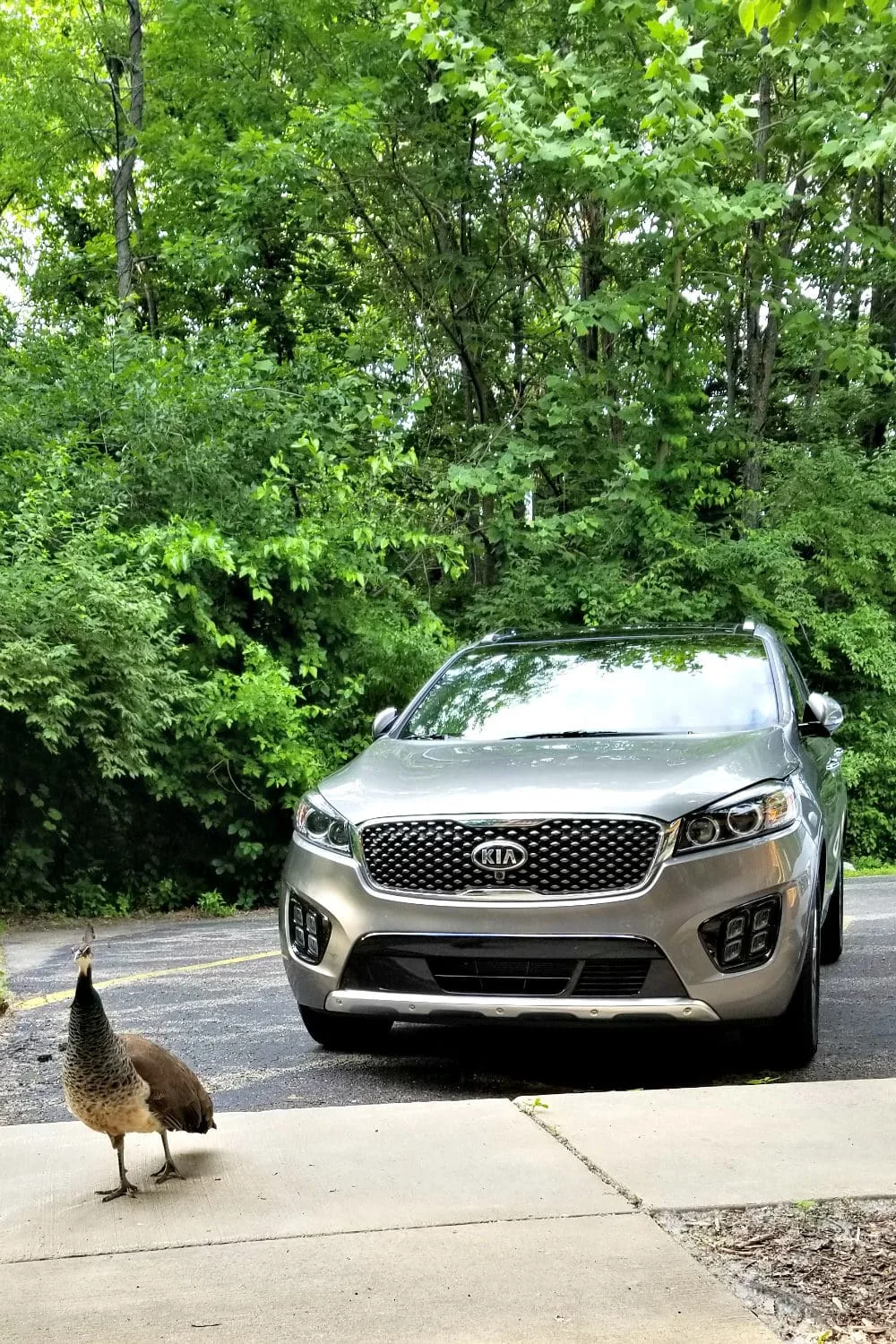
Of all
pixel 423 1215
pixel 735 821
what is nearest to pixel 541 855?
pixel 735 821

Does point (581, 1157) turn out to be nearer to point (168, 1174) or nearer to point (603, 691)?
point (168, 1174)

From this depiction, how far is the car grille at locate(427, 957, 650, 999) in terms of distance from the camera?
466cm

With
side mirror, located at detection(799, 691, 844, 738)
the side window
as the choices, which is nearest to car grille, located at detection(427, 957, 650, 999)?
side mirror, located at detection(799, 691, 844, 738)

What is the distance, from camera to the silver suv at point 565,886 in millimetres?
4641

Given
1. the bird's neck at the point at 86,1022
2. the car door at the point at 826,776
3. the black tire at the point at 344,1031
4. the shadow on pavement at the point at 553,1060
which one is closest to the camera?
the bird's neck at the point at 86,1022

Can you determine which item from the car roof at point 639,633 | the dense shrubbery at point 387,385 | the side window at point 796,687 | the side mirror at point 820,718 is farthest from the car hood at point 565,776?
the dense shrubbery at point 387,385

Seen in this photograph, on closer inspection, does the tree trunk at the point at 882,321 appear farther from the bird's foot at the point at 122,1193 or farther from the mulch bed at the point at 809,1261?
the bird's foot at the point at 122,1193

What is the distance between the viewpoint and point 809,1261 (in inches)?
121

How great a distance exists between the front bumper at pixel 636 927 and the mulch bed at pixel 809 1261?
4.10 ft

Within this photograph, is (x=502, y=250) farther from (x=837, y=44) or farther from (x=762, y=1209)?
(x=762, y=1209)

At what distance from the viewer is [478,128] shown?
17.2 metres

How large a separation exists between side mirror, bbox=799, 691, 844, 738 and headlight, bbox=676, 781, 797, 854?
1271mm

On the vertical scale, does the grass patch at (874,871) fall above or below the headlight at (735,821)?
below

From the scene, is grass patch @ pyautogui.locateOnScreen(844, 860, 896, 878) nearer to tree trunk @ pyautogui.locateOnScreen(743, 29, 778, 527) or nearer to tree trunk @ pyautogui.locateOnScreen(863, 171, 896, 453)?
tree trunk @ pyautogui.locateOnScreen(743, 29, 778, 527)
